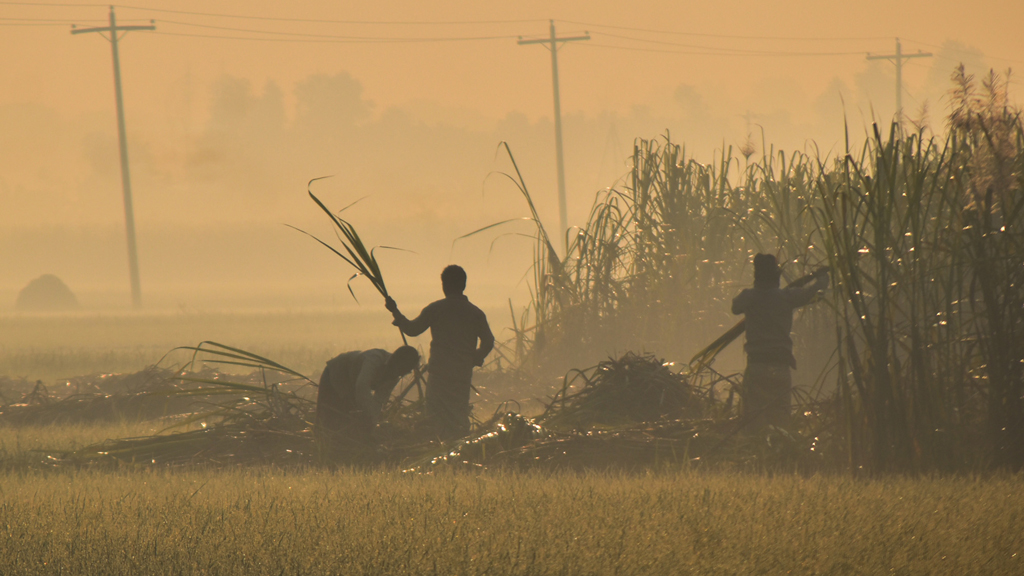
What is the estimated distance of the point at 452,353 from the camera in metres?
7.88

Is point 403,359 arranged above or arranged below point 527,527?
above

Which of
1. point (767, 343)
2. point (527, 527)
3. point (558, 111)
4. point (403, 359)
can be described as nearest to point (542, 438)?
point (403, 359)

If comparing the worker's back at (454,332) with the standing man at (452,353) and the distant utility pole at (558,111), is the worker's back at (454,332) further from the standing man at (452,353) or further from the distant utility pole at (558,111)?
the distant utility pole at (558,111)

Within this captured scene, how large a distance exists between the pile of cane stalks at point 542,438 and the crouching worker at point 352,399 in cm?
10

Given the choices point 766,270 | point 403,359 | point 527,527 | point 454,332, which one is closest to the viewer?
point 527,527

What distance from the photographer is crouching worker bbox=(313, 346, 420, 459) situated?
7215 mm

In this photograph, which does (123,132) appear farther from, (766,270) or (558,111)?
(766,270)

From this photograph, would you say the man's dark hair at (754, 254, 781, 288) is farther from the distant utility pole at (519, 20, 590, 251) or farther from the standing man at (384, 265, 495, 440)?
the distant utility pole at (519, 20, 590, 251)

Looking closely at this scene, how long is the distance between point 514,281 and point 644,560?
99.3m

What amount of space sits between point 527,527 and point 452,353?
9.89 ft

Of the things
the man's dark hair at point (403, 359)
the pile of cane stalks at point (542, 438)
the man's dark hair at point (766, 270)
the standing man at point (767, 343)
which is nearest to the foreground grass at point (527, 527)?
Answer: the pile of cane stalks at point (542, 438)

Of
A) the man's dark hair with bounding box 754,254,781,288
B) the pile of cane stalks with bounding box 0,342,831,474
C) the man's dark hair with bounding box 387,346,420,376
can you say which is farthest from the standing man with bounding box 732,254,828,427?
the man's dark hair with bounding box 387,346,420,376

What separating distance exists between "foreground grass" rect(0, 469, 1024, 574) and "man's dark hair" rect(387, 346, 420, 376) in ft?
3.15

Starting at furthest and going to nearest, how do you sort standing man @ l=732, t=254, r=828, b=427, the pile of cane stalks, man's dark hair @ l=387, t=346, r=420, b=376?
standing man @ l=732, t=254, r=828, b=427 < the pile of cane stalks < man's dark hair @ l=387, t=346, r=420, b=376
